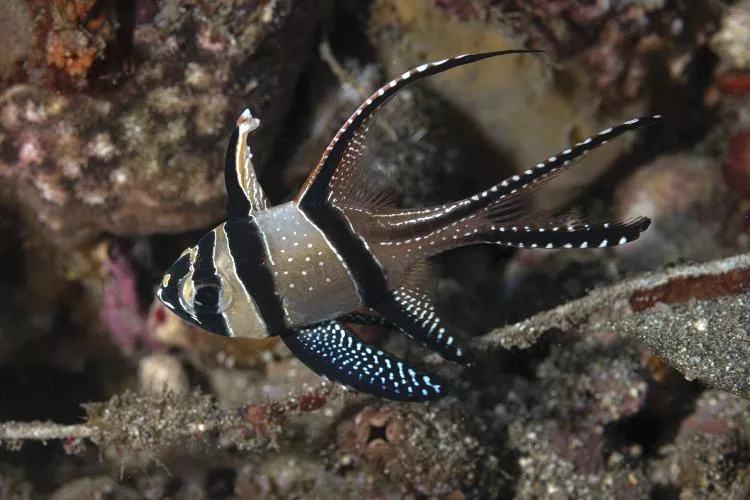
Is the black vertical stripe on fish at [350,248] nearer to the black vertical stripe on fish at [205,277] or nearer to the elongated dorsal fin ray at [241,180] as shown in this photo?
the elongated dorsal fin ray at [241,180]

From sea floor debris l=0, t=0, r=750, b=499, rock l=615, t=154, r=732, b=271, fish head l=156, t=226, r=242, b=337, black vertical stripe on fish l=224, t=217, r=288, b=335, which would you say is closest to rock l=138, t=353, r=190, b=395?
sea floor debris l=0, t=0, r=750, b=499

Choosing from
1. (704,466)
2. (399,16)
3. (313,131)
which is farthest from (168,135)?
(704,466)

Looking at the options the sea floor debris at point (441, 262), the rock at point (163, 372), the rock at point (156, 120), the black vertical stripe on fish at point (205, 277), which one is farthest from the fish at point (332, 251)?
the rock at point (163, 372)

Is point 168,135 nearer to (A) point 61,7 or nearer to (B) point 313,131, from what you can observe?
(A) point 61,7

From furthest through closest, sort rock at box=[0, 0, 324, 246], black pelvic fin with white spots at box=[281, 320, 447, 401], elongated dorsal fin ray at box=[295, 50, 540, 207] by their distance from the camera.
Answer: rock at box=[0, 0, 324, 246] → black pelvic fin with white spots at box=[281, 320, 447, 401] → elongated dorsal fin ray at box=[295, 50, 540, 207]

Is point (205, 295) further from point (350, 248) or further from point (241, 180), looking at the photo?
point (350, 248)

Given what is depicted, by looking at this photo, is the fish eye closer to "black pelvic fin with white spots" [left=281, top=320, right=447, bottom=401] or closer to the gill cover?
the gill cover
